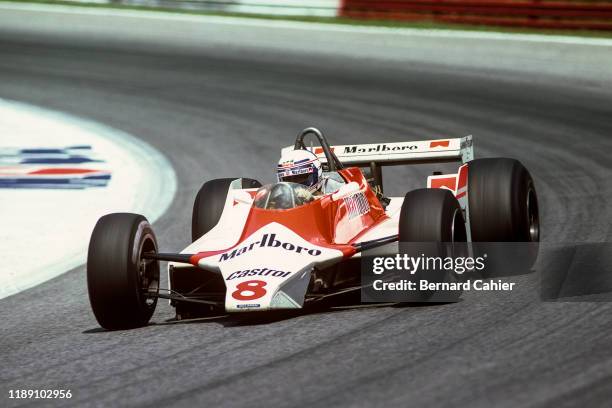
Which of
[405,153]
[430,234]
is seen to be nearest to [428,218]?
[430,234]

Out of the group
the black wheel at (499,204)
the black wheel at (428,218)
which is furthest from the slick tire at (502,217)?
the black wheel at (428,218)

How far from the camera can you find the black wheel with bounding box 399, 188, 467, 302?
796 centimetres

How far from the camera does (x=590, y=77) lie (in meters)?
19.2

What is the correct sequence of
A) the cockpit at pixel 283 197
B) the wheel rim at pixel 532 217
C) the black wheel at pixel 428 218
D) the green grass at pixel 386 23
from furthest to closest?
the green grass at pixel 386 23
the wheel rim at pixel 532 217
the cockpit at pixel 283 197
the black wheel at pixel 428 218

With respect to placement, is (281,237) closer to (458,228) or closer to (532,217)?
(458,228)

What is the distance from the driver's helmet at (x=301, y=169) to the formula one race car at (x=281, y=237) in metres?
0.17

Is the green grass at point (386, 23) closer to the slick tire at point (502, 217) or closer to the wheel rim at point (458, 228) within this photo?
the slick tire at point (502, 217)

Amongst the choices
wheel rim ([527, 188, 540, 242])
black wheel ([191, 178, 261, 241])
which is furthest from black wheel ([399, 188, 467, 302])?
black wheel ([191, 178, 261, 241])

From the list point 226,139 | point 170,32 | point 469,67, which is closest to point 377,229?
point 226,139

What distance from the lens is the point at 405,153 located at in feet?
34.7

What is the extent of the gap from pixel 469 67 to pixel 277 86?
3494 millimetres

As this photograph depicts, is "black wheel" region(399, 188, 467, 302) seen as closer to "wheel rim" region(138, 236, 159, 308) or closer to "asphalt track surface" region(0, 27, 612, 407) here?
"asphalt track surface" region(0, 27, 612, 407)

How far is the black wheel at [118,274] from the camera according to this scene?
311 inches

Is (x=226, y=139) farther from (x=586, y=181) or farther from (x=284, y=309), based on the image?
(x=284, y=309)
